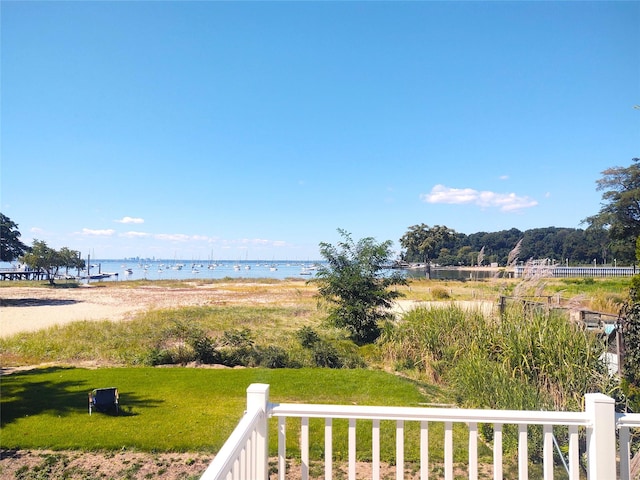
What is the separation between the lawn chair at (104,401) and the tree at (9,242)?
486 cm

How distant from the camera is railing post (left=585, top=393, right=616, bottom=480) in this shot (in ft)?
3.67

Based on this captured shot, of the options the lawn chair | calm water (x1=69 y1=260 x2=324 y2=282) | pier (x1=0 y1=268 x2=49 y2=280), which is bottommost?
the lawn chair

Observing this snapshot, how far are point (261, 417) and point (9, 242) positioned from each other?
766 cm

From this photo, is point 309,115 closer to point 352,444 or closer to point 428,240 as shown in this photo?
point 428,240

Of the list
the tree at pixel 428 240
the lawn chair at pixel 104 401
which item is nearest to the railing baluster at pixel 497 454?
the lawn chair at pixel 104 401

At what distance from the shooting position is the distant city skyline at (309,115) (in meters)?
5.07

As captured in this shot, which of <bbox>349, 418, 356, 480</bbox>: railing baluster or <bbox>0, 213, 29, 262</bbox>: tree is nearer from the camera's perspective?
<bbox>349, 418, 356, 480</bbox>: railing baluster

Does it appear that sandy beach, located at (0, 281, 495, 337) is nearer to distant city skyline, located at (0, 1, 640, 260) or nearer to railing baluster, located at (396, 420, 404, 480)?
distant city skyline, located at (0, 1, 640, 260)

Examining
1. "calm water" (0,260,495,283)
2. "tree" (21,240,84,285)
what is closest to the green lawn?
"calm water" (0,260,495,283)

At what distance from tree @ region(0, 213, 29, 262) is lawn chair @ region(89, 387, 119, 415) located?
4863 millimetres

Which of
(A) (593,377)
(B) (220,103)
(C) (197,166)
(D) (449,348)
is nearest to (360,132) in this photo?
(B) (220,103)

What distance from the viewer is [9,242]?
6523 mm

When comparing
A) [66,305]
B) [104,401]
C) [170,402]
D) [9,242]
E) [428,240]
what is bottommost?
[170,402]

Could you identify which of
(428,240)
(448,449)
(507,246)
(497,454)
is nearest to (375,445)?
→ (448,449)
